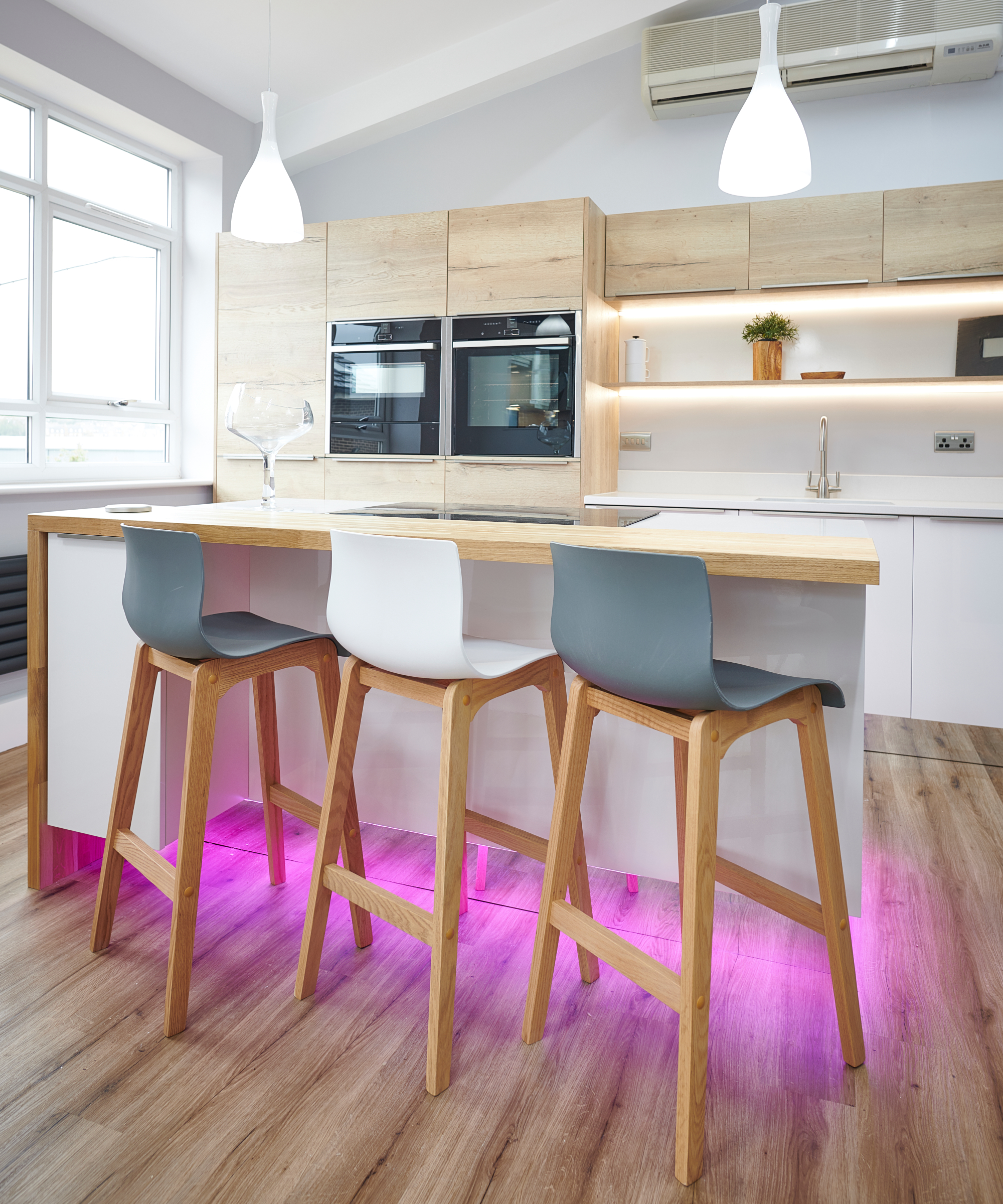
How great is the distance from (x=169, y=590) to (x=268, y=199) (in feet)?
4.67

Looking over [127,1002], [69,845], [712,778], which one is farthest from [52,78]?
[712,778]

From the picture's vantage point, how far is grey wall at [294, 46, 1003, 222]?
3746 millimetres

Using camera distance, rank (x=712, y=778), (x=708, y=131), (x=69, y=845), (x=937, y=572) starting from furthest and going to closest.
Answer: (x=708, y=131) → (x=937, y=572) → (x=69, y=845) → (x=712, y=778)

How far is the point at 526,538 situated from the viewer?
1.64 metres

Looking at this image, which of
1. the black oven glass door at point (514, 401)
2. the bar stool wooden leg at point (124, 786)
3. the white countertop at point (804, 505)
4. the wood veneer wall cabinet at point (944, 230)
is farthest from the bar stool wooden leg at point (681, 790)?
the wood veneer wall cabinet at point (944, 230)

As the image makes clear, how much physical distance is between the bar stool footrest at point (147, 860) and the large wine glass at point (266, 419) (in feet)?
2.96

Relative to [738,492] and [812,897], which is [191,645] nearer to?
[812,897]

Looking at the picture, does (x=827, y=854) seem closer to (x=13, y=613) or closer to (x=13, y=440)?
(x=13, y=613)

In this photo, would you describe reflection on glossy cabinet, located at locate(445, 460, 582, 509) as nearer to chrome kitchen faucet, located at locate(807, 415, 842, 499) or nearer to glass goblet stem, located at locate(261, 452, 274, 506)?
chrome kitchen faucet, located at locate(807, 415, 842, 499)

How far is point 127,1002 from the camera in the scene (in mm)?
1657

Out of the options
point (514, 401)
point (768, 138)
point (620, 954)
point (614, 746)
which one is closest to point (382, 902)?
point (620, 954)

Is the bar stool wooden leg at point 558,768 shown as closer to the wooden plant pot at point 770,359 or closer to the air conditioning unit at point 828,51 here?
the wooden plant pot at point 770,359

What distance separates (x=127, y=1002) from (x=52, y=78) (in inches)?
141

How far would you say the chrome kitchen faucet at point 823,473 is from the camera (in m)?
3.92
